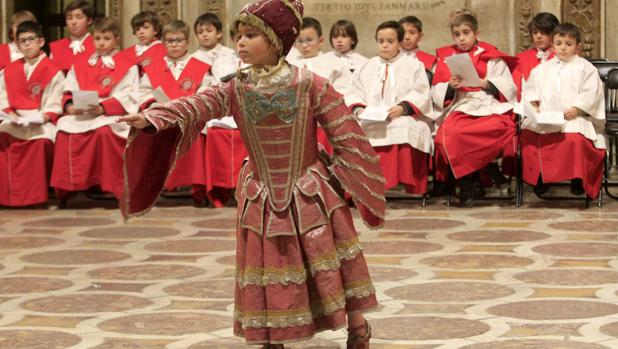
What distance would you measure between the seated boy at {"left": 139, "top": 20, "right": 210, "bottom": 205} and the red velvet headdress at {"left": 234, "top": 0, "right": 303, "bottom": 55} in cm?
544

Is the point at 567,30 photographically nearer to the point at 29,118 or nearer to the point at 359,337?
the point at 29,118

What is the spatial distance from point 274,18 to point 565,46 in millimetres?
5693

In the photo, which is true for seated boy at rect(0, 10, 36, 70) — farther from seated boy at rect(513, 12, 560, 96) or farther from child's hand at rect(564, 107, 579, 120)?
child's hand at rect(564, 107, 579, 120)

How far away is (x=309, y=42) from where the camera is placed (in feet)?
33.1

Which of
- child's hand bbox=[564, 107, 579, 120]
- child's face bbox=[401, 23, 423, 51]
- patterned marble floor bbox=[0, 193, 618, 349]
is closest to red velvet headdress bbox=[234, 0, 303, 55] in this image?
patterned marble floor bbox=[0, 193, 618, 349]

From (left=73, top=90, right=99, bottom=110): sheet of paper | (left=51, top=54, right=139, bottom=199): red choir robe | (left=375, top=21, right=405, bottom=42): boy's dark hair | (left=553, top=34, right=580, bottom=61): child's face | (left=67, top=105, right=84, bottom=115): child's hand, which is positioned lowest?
(left=51, top=54, right=139, bottom=199): red choir robe

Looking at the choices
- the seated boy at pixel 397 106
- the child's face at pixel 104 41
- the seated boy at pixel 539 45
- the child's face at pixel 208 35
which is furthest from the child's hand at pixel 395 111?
the child's face at pixel 104 41

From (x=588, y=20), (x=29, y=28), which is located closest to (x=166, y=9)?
(x=29, y=28)

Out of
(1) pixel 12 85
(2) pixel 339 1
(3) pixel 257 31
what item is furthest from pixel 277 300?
(2) pixel 339 1

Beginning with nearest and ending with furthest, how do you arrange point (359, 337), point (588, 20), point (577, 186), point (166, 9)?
point (359, 337) < point (577, 186) < point (588, 20) < point (166, 9)

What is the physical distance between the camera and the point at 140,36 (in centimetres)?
1059

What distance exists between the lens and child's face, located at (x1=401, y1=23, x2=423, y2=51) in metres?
10.3

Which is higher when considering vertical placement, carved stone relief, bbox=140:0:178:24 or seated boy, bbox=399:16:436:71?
carved stone relief, bbox=140:0:178:24

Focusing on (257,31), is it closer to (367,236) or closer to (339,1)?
(367,236)
